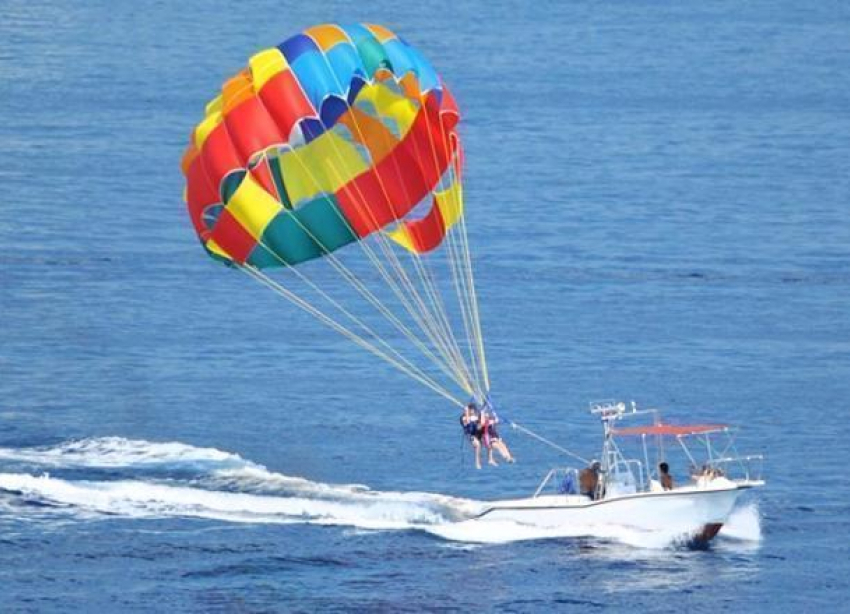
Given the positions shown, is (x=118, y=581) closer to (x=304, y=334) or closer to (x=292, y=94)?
(x=292, y=94)

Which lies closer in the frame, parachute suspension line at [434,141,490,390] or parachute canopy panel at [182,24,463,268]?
parachute canopy panel at [182,24,463,268]

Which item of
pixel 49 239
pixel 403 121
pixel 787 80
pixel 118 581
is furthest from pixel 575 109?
pixel 118 581

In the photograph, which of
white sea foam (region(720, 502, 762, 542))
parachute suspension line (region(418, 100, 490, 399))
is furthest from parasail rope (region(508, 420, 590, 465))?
white sea foam (region(720, 502, 762, 542))

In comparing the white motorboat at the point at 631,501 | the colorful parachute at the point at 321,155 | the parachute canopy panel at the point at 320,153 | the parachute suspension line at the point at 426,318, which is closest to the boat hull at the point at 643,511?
the white motorboat at the point at 631,501

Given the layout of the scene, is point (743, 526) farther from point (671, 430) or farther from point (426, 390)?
point (426, 390)

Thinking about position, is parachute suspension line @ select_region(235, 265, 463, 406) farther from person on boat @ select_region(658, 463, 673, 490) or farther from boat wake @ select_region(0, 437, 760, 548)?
person on boat @ select_region(658, 463, 673, 490)

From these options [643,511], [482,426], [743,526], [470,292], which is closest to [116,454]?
[482,426]
